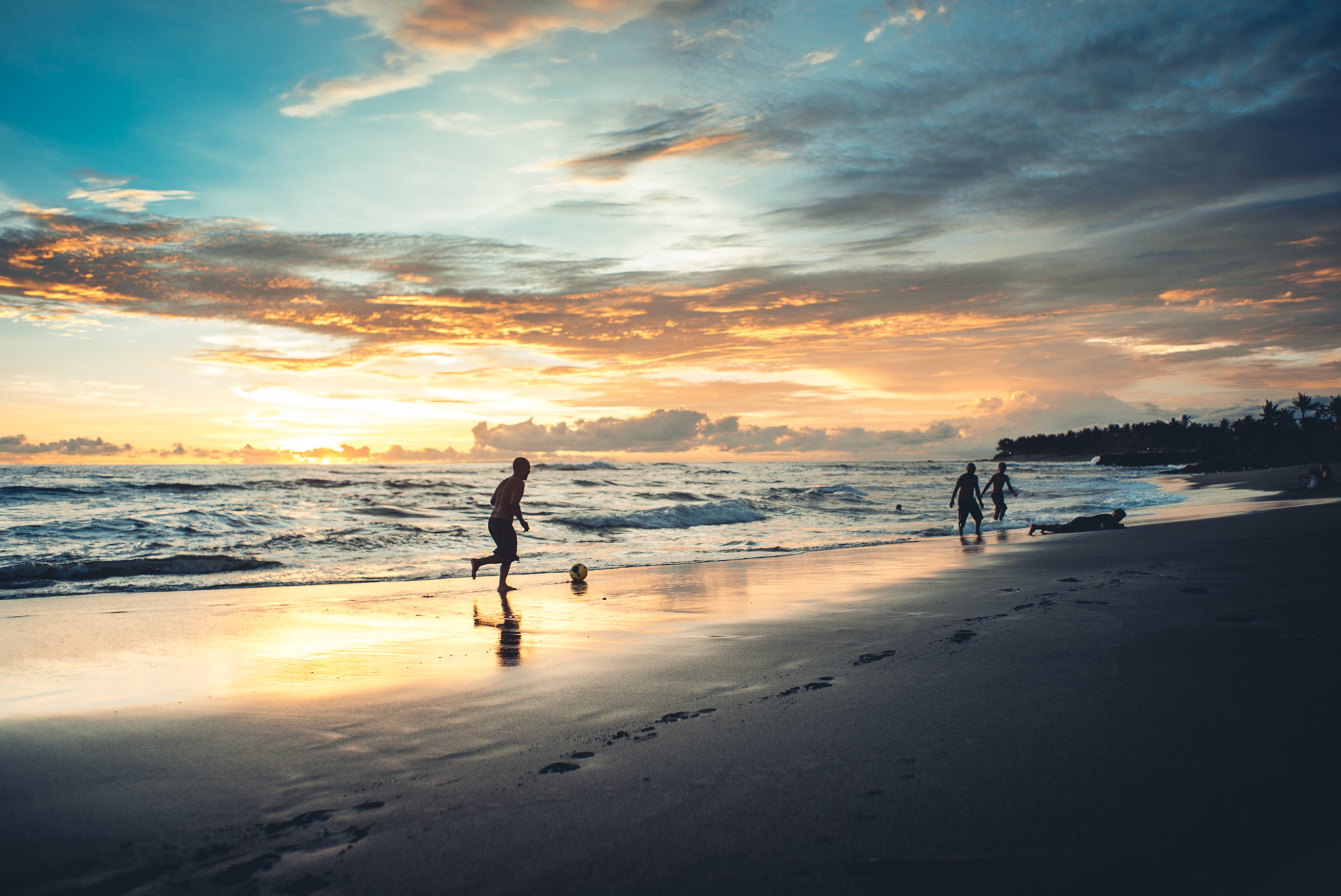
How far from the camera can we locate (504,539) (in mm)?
11133

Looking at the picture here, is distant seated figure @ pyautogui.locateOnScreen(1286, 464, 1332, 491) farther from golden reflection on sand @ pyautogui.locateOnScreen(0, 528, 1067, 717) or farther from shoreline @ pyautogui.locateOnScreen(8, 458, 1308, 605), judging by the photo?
golden reflection on sand @ pyautogui.locateOnScreen(0, 528, 1067, 717)

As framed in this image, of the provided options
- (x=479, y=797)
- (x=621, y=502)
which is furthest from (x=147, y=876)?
(x=621, y=502)

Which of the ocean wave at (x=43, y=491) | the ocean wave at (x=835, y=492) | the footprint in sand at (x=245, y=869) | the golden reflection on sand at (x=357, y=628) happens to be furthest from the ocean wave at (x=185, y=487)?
the footprint in sand at (x=245, y=869)

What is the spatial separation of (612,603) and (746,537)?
34.2ft

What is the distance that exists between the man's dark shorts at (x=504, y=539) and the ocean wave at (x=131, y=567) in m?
5.71

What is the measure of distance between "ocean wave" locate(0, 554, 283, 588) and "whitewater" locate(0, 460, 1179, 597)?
3 cm

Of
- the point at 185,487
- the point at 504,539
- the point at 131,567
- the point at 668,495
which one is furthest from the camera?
the point at 668,495

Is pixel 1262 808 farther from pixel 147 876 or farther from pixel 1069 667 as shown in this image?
pixel 147 876

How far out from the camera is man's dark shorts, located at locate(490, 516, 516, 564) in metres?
11.1

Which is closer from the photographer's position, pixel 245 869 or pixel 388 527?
pixel 245 869

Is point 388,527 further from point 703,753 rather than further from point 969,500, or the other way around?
point 703,753

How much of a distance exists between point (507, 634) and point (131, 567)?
10055mm

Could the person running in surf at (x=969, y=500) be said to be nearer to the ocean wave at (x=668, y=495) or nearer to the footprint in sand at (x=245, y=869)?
the footprint in sand at (x=245, y=869)

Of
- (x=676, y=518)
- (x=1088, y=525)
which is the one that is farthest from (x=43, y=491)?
(x=1088, y=525)
